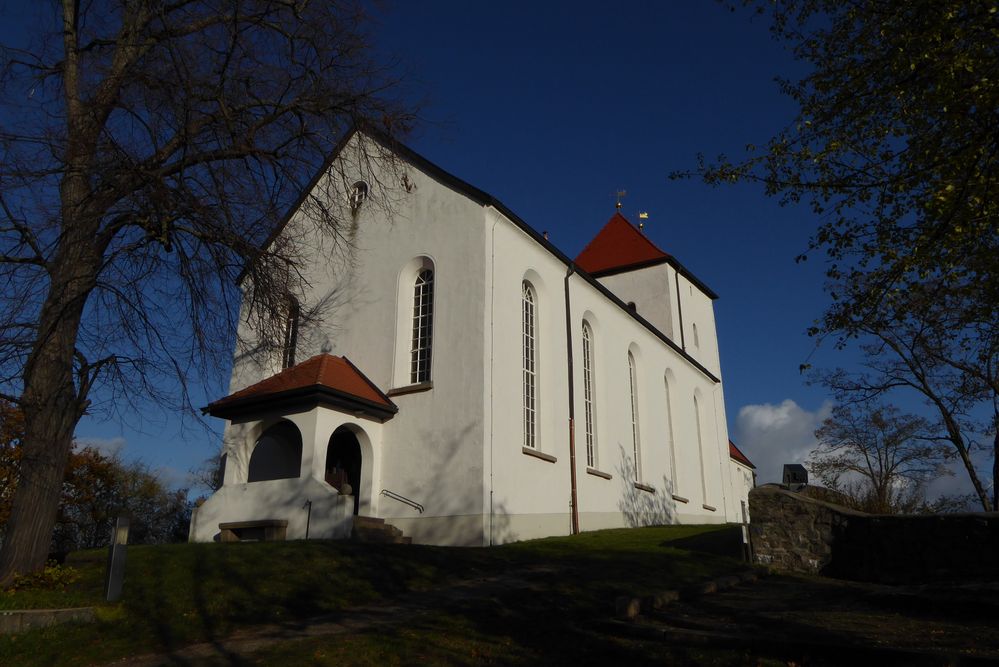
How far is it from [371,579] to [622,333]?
Result: 49.7ft

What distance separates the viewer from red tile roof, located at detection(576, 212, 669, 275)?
32.2m

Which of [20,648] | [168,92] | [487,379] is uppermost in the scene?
[168,92]

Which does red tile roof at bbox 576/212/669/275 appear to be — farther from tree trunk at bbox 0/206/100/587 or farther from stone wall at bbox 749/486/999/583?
tree trunk at bbox 0/206/100/587

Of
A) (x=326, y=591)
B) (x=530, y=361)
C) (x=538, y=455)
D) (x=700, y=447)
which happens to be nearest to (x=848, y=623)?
(x=326, y=591)

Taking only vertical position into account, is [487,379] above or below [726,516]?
above

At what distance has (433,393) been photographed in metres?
16.2

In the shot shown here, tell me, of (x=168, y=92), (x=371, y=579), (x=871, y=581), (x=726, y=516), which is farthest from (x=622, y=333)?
(x=168, y=92)

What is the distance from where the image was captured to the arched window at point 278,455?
17837mm

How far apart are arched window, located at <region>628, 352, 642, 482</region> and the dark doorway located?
30.6 ft

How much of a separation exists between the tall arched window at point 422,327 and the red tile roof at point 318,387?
105 centimetres

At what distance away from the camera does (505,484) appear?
51.0ft

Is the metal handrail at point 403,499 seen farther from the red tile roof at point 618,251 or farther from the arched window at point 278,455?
the red tile roof at point 618,251

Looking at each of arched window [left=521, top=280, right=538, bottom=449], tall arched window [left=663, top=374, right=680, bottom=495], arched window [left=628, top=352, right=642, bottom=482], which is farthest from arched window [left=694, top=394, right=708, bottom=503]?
arched window [left=521, top=280, right=538, bottom=449]

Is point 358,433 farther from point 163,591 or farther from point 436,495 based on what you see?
point 163,591
